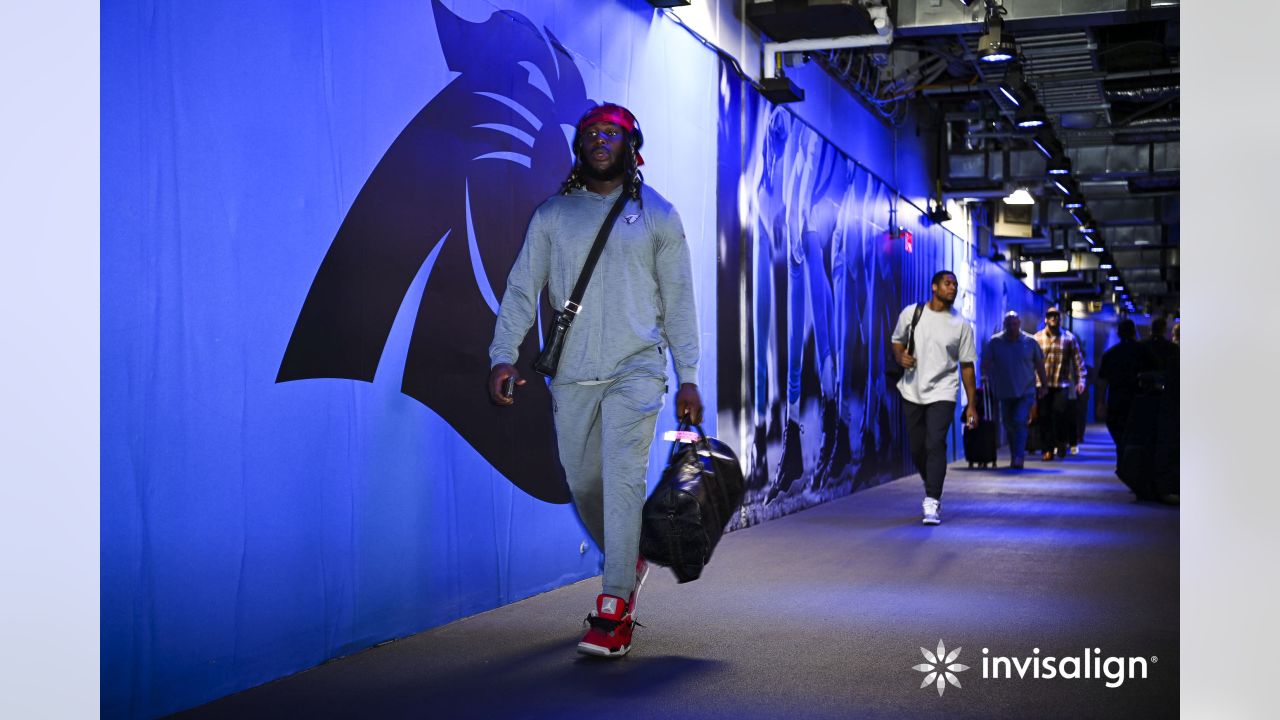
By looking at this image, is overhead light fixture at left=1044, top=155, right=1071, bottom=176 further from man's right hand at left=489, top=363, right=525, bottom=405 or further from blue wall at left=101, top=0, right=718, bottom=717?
man's right hand at left=489, top=363, right=525, bottom=405

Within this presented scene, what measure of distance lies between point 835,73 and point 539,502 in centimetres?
710

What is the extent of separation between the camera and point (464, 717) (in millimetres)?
3326

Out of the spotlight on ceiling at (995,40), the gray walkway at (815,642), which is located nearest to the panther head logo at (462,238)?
the gray walkway at (815,642)

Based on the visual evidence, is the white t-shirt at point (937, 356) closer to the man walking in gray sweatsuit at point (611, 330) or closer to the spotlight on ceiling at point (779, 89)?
the spotlight on ceiling at point (779, 89)

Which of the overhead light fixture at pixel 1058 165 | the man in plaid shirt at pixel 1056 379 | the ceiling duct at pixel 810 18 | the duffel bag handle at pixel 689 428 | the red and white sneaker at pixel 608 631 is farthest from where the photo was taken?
the man in plaid shirt at pixel 1056 379

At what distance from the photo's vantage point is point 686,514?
4.25m

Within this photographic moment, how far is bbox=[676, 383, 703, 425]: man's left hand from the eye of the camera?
170 inches

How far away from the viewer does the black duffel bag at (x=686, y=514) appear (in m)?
4.25

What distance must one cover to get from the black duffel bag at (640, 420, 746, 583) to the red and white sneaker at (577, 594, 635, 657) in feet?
0.76

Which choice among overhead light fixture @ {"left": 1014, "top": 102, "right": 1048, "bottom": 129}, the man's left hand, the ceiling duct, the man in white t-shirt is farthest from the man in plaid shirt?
the man's left hand

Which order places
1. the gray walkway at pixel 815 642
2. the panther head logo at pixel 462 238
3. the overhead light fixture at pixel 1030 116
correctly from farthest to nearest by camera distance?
the overhead light fixture at pixel 1030 116
the panther head logo at pixel 462 238
the gray walkway at pixel 815 642

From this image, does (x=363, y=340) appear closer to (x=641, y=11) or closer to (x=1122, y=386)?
(x=641, y=11)

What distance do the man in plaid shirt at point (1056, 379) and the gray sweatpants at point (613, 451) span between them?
1284 cm
